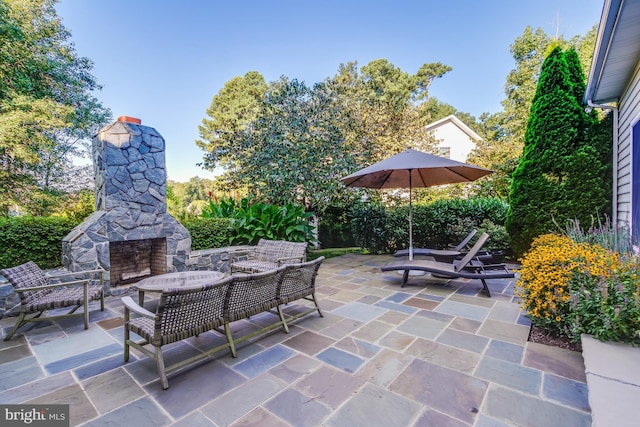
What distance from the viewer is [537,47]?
528 inches

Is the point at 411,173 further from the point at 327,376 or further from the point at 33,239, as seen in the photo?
the point at 33,239

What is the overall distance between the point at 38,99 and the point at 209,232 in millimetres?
6831

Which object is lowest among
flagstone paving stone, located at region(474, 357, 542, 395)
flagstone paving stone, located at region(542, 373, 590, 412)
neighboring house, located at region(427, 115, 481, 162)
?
flagstone paving stone, located at region(474, 357, 542, 395)

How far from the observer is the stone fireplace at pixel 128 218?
4.36 metres

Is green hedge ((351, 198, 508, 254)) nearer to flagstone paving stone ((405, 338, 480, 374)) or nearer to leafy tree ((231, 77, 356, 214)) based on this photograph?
leafy tree ((231, 77, 356, 214))

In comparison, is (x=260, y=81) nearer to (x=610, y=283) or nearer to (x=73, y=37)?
(x=73, y=37)

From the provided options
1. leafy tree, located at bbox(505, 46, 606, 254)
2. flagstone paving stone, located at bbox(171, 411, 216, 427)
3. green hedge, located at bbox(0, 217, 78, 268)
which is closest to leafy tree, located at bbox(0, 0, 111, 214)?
green hedge, located at bbox(0, 217, 78, 268)

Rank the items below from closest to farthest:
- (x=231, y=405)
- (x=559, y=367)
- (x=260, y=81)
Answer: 1. (x=231, y=405)
2. (x=559, y=367)
3. (x=260, y=81)

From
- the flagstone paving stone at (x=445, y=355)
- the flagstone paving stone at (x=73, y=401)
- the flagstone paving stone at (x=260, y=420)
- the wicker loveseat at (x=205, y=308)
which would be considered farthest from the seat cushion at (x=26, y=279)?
the flagstone paving stone at (x=445, y=355)

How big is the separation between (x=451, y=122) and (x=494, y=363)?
725 inches

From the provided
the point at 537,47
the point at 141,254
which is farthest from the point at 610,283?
the point at 537,47

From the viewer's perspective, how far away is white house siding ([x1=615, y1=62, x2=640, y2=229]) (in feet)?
12.3

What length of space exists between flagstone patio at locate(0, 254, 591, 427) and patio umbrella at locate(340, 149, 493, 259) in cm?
216

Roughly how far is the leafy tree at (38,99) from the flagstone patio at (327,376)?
21.4 feet
